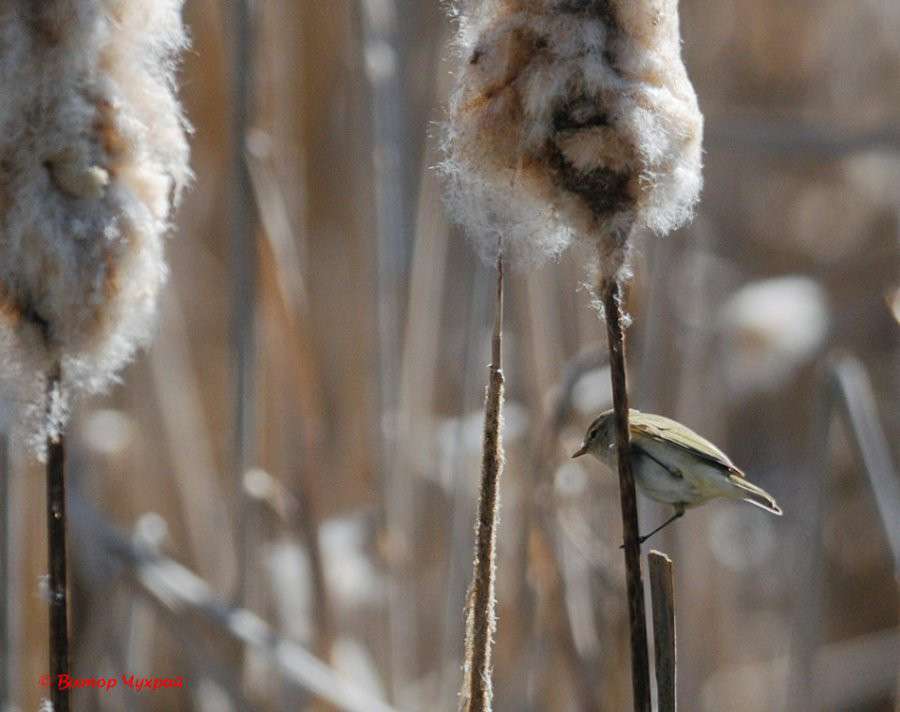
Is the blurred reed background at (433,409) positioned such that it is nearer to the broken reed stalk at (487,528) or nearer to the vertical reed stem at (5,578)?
the vertical reed stem at (5,578)

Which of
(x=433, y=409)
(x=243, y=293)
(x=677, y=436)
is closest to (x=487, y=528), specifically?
(x=677, y=436)

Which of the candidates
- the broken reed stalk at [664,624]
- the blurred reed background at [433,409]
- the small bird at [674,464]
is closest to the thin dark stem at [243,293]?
the blurred reed background at [433,409]

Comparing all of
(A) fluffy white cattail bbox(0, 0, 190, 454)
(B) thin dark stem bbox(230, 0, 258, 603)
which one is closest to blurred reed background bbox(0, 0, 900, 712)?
(B) thin dark stem bbox(230, 0, 258, 603)

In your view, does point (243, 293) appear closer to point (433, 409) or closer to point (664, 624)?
point (433, 409)

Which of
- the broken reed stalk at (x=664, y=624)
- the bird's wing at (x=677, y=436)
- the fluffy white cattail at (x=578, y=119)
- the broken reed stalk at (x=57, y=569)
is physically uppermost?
the fluffy white cattail at (x=578, y=119)

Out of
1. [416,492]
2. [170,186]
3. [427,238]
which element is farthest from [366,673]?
[170,186]
